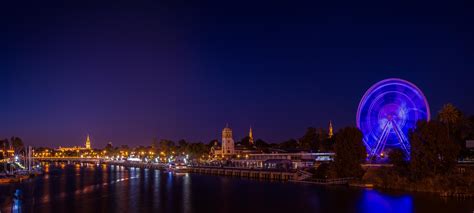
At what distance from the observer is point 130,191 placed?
81625 millimetres

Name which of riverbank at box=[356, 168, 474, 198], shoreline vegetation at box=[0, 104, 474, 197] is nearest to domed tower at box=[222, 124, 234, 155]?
shoreline vegetation at box=[0, 104, 474, 197]

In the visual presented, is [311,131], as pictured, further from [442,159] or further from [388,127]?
[442,159]

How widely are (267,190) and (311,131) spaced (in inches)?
3585

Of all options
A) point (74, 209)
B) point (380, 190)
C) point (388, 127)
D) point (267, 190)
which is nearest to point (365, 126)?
point (388, 127)

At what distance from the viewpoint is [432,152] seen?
219ft

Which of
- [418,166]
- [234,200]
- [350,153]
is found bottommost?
[234,200]

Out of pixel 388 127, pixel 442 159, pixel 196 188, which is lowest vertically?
pixel 196 188

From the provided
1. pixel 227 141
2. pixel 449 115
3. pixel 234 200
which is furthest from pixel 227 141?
pixel 234 200

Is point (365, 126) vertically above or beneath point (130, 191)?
above

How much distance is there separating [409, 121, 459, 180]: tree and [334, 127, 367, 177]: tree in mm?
13460

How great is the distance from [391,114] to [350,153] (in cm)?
955

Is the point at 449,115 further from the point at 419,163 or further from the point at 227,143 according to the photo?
the point at 227,143

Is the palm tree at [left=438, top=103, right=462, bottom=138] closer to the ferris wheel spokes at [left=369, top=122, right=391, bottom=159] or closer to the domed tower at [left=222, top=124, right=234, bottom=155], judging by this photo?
the ferris wheel spokes at [left=369, top=122, right=391, bottom=159]

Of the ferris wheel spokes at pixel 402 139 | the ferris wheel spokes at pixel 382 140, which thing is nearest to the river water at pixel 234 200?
the ferris wheel spokes at pixel 402 139
